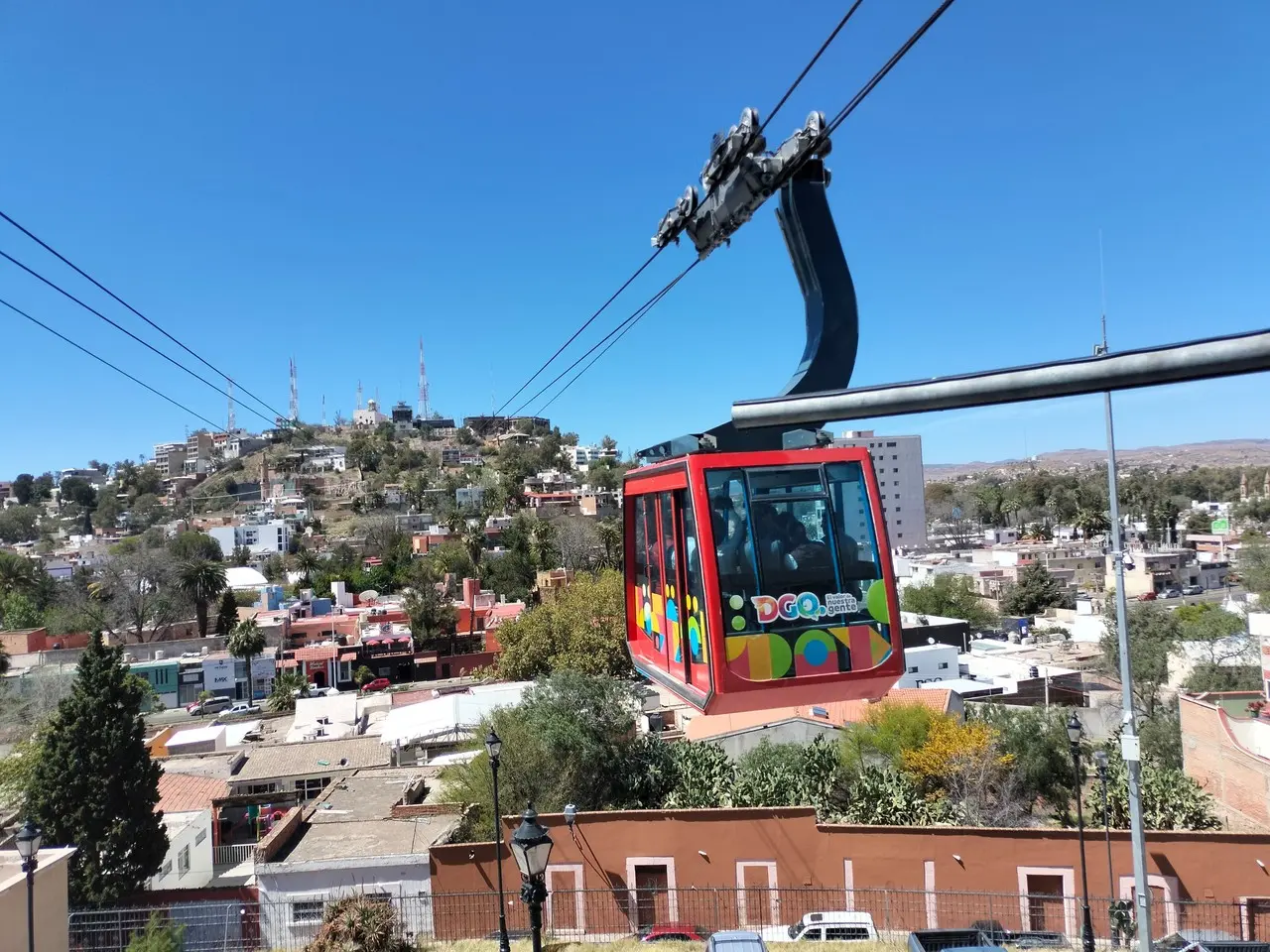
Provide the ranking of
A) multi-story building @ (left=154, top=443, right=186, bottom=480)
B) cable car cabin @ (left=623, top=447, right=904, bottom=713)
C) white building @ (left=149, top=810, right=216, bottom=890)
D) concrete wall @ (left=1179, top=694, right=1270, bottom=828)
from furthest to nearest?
1. multi-story building @ (left=154, top=443, right=186, bottom=480)
2. white building @ (left=149, top=810, right=216, bottom=890)
3. concrete wall @ (left=1179, top=694, right=1270, bottom=828)
4. cable car cabin @ (left=623, top=447, right=904, bottom=713)

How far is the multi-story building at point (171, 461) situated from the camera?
14225cm

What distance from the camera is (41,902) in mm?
9164

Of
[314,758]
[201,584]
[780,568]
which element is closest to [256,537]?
[201,584]

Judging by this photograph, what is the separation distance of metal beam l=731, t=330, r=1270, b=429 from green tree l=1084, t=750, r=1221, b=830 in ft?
46.7

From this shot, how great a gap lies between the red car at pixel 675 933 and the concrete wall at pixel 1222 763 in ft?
34.2

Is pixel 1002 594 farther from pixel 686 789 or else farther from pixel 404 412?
pixel 404 412

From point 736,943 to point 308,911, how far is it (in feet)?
26.4


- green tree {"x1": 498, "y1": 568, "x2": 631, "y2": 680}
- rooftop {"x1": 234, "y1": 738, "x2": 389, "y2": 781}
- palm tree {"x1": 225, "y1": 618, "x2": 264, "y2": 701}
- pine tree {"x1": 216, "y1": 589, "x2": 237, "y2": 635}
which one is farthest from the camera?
pine tree {"x1": 216, "y1": 589, "x2": 237, "y2": 635}

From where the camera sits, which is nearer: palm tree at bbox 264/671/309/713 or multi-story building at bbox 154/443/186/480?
palm tree at bbox 264/671/309/713

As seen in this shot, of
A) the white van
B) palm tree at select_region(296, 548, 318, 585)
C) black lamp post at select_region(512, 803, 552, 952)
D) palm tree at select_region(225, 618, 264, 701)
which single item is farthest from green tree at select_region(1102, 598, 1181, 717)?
palm tree at select_region(296, 548, 318, 585)

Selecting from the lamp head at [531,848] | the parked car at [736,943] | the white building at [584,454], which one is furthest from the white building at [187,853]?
the white building at [584,454]

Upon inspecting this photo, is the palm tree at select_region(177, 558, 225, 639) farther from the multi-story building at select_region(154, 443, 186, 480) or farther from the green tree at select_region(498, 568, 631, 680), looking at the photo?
the multi-story building at select_region(154, 443, 186, 480)

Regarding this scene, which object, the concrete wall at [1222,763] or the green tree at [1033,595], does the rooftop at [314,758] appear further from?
the green tree at [1033,595]

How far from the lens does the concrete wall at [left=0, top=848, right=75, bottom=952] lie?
872 cm
